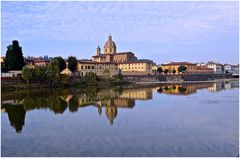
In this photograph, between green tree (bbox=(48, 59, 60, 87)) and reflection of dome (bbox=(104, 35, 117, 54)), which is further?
reflection of dome (bbox=(104, 35, 117, 54))

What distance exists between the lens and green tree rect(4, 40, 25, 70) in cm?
2988

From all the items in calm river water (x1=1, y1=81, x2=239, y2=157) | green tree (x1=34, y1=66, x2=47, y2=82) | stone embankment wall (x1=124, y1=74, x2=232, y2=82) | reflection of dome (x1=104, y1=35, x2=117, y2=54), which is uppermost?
reflection of dome (x1=104, y1=35, x2=117, y2=54)

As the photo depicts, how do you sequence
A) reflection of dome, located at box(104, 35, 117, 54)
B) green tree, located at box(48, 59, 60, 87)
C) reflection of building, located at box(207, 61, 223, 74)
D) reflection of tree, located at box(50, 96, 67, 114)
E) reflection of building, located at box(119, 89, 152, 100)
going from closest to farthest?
reflection of tree, located at box(50, 96, 67, 114) → reflection of building, located at box(119, 89, 152, 100) → green tree, located at box(48, 59, 60, 87) → reflection of dome, located at box(104, 35, 117, 54) → reflection of building, located at box(207, 61, 223, 74)

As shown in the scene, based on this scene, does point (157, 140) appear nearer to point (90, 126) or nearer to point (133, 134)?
point (133, 134)

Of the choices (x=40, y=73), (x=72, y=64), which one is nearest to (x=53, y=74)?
(x=40, y=73)

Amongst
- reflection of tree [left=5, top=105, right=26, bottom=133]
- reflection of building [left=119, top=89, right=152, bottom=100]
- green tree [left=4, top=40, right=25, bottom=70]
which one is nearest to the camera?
→ reflection of tree [left=5, top=105, right=26, bottom=133]

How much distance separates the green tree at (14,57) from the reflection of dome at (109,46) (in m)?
33.7

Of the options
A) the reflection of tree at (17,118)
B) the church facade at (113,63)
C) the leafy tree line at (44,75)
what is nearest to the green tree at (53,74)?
the leafy tree line at (44,75)

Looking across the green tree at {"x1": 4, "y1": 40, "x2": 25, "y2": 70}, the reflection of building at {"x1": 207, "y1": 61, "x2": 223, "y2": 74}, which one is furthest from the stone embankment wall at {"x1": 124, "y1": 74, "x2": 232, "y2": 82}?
the green tree at {"x1": 4, "y1": 40, "x2": 25, "y2": 70}

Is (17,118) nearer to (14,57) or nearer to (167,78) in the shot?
(14,57)

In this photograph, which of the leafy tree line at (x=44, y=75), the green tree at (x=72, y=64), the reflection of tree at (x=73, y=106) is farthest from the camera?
the green tree at (x=72, y=64)

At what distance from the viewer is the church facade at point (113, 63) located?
159 ft

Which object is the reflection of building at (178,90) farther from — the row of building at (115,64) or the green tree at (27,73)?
the row of building at (115,64)

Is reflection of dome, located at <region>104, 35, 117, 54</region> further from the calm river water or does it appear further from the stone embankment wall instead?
the calm river water
